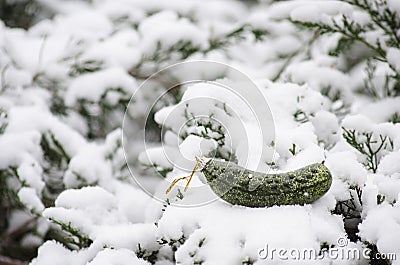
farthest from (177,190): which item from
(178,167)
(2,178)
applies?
(2,178)

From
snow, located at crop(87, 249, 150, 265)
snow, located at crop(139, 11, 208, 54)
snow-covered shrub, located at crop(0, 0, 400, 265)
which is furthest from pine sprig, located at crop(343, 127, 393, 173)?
snow, located at crop(139, 11, 208, 54)

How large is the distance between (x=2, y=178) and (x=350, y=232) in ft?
5.62

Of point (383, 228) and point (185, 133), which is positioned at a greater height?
point (383, 228)

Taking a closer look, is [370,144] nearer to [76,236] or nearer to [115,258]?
[115,258]

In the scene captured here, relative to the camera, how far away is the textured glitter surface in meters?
1.34

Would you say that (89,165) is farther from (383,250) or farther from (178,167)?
(383,250)

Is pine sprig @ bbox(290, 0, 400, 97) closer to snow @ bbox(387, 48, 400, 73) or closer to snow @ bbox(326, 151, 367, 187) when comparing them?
snow @ bbox(387, 48, 400, 73)

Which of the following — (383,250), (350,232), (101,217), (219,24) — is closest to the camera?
(383,250)

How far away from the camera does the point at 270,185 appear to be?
52.7 inches

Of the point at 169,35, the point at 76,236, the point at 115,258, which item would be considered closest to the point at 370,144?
the point at 115,258

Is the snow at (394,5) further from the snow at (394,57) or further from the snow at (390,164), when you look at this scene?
the snow at (390,164)

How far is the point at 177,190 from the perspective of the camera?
1.59 m

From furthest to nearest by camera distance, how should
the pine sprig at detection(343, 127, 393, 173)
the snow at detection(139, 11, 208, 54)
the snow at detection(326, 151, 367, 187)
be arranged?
the snow at detection(139, 11, 208, 54), the pine sprig at detection(343, 127, 393, 173), the snow at detection(326, 151, 367, 187)

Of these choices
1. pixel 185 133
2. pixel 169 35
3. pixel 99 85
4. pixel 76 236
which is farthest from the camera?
pixel 169 35
